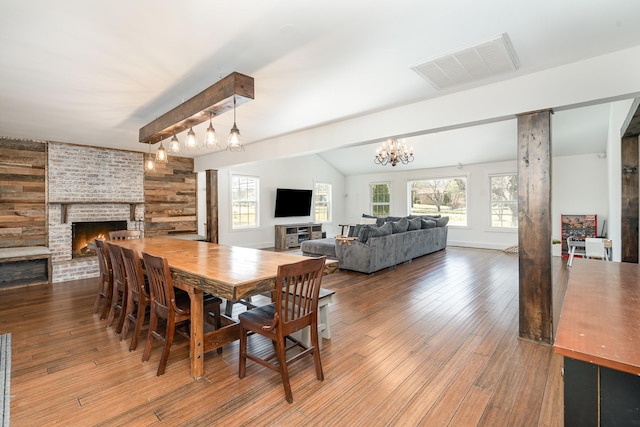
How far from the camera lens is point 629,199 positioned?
3.93 metres

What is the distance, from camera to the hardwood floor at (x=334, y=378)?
1.93m

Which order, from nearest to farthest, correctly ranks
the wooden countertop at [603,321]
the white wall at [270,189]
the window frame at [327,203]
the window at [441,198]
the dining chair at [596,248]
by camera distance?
the wooden countertop at [603,321], the dining chair at [596,248], the white wall at [270,189], the window at [441,198], the window frame at [327,203]

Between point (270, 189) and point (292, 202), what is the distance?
32.4 inches

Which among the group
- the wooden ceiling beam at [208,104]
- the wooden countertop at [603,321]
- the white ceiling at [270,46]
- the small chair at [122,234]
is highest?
the white ceiling at [270,46]

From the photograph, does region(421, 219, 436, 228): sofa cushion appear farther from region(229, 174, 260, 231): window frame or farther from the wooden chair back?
the wooden chair back

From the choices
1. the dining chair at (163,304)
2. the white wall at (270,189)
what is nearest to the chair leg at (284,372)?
the dining chair at (163,304)

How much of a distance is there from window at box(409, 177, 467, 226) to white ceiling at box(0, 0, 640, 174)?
6462 mm

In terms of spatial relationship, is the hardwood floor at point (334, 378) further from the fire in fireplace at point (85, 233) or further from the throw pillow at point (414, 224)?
the throw pillow at point (414, 224)

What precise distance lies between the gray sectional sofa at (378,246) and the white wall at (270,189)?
2.25m

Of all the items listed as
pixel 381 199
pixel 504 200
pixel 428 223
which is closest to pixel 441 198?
pixel 504 200

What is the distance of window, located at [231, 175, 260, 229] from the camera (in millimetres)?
8305

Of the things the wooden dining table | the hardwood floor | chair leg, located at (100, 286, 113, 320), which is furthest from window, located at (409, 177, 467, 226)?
chair leg, located at (100, 286, 113, 320)

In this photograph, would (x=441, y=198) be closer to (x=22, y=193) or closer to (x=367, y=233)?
(x=367, y=233)

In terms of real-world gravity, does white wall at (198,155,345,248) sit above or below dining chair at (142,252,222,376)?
above
